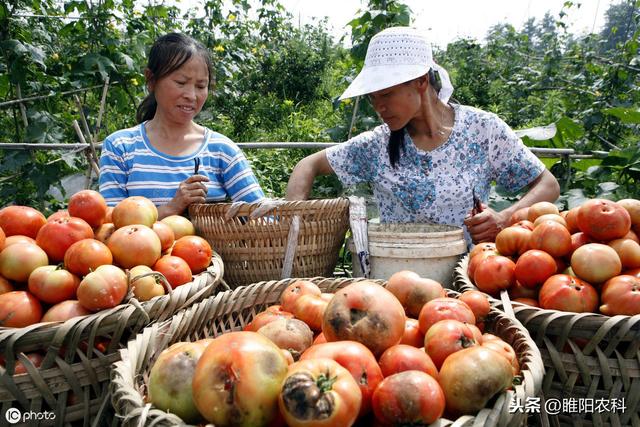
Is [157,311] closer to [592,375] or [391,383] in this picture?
[391,383]

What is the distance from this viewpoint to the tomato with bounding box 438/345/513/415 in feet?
2.96

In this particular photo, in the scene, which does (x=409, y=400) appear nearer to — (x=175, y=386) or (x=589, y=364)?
(x=175, y=386)

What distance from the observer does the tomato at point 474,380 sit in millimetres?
901

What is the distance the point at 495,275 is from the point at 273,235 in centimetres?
75

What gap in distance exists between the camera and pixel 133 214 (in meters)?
1.66

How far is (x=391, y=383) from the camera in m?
0.89

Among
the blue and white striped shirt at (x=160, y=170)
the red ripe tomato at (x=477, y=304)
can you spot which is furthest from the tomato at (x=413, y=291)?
the blue and white striped shirt at (x=160, y=170)

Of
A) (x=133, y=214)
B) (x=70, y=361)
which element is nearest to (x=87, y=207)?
(x=133, y=214)

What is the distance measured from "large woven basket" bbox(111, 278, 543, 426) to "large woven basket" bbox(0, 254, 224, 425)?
79 millimetres

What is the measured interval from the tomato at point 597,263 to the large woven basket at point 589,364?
0.68 feet

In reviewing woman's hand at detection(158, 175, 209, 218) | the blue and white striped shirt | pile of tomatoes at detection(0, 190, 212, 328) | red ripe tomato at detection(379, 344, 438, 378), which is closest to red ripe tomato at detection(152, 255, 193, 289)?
pile of tomatoes at detection(0, 190, 212, 328)

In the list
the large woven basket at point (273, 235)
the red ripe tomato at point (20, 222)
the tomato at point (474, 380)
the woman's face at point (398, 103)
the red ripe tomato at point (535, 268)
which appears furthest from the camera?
the woman's face at point (398, 103)

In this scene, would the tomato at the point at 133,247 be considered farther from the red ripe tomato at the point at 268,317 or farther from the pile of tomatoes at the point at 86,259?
the red ripe tomato at the point at 268,317

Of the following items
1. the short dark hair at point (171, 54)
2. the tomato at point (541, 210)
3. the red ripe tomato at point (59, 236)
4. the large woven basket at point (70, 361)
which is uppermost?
the short dark hair at point (171, 54)
